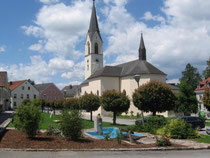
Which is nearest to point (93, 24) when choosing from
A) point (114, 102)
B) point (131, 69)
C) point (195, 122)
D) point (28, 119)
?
point (131, 69)

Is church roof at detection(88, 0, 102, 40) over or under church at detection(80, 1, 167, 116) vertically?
over

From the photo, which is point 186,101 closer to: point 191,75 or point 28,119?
point 28,119

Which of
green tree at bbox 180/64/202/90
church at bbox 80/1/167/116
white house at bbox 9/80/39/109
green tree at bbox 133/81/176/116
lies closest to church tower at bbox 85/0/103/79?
church at bbox 80/1/167/116

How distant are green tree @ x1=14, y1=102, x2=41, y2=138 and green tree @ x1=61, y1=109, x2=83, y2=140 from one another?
4.94 feet

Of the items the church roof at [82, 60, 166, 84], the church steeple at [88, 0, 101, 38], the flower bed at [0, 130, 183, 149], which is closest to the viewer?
the flower bed at [0, 130, 183, 149]

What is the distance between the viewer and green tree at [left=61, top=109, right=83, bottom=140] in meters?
14.0

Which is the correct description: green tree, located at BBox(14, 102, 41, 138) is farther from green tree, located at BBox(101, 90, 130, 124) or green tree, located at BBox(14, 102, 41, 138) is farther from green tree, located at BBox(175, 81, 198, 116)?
green tree, located at BBox(175, 81, 198, 116)

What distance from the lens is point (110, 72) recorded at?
199 feet

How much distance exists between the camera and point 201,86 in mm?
59438

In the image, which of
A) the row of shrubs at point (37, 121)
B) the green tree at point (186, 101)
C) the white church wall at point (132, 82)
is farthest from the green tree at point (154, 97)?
the white church wall at point (132, 82)

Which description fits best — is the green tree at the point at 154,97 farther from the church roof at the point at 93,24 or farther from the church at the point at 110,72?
the church roof at the point at 93,24

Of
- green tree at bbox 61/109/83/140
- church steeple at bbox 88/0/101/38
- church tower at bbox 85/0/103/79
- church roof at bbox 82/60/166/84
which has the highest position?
church steeple at bbox 88/0/101/38

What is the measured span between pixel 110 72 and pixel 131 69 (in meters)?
5.46

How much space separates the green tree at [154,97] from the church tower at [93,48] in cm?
4534
